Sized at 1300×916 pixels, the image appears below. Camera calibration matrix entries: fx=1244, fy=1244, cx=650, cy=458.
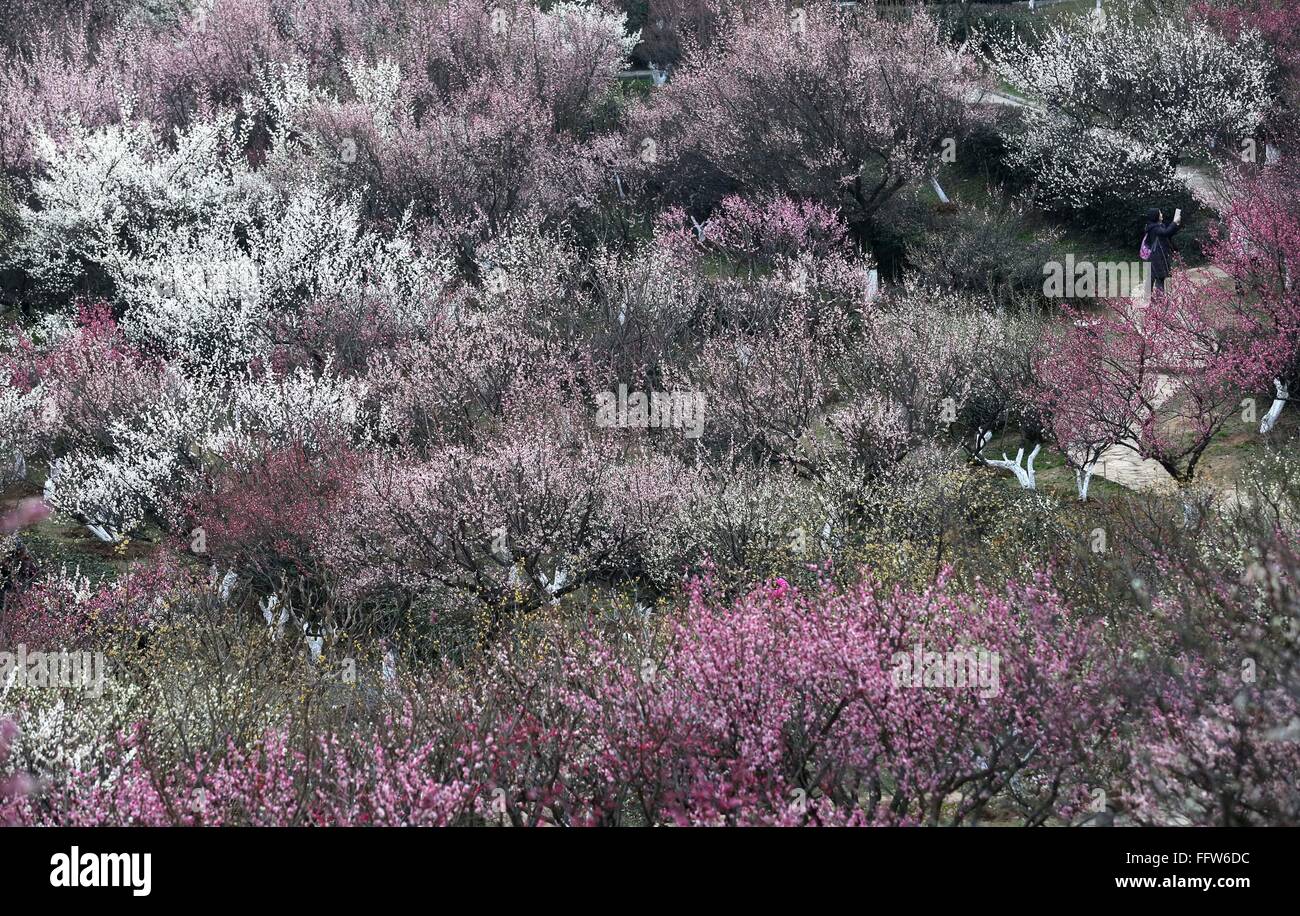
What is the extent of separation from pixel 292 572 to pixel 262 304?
12.6 metres

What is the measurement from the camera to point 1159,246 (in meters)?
32.3

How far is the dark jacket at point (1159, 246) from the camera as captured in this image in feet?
104

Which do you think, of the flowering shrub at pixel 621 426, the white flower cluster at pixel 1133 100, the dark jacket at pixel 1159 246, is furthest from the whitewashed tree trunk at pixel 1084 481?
the white flower cluster at pixel 1133 100

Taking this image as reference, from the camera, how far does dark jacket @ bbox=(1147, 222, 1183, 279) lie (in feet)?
104

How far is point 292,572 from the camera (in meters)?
25.7

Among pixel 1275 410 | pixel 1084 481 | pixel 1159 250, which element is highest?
pixel 1159 250

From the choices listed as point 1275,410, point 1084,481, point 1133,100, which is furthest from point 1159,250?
point 1133,100

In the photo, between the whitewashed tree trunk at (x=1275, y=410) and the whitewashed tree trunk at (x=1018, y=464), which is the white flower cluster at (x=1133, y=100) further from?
the whitewashed tree trunk at (x=1018, y=464)

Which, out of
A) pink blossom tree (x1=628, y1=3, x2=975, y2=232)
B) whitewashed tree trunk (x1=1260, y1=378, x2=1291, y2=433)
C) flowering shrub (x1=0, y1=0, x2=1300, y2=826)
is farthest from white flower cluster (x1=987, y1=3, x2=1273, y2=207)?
whitewashed tree trunk (x1=1260, y1=378, x2=1291, y2=433)

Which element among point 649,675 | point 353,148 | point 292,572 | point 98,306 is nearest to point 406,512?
point 292,572

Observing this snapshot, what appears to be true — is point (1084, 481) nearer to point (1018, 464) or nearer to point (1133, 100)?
point (1018, 464)

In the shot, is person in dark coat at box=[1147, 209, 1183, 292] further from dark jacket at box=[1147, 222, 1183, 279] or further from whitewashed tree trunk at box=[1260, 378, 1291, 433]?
whitewashed tree trunk at box=[1260, 378, 1291, 433]
